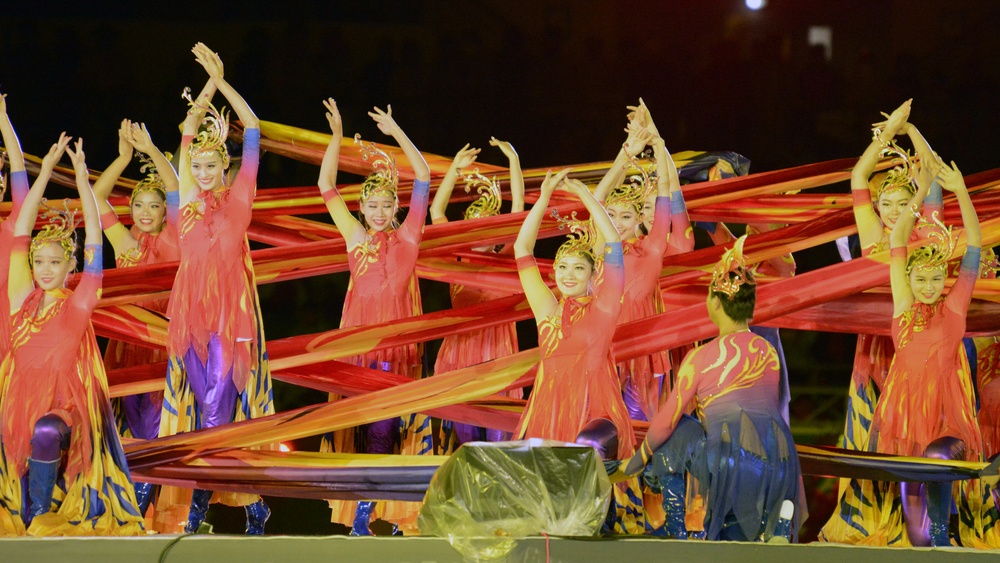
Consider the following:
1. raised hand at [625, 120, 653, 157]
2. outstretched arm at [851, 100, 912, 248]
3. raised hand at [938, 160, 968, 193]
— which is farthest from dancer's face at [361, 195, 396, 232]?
raised hand at [938, 160, 968, 193]

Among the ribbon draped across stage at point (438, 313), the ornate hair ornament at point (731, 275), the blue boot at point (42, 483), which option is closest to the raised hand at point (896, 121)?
the ribbon draped across stage at point (438, 313)

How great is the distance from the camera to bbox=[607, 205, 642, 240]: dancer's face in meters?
4.87

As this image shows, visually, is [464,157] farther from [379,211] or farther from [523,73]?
[523,73]

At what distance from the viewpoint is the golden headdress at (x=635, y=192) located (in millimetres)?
4895

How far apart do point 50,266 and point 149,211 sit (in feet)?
2.59

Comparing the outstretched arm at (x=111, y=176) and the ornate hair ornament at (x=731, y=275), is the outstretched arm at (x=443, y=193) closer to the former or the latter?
the outstretched arm at (x=111, y=176)

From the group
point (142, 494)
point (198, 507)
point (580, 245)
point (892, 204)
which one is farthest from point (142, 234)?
point (892, 204)

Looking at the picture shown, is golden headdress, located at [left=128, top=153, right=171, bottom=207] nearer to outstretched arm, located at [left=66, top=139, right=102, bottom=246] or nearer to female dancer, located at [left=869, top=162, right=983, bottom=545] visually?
outstretched arm, located at [left=66, top=139, right=102, bottom=246]

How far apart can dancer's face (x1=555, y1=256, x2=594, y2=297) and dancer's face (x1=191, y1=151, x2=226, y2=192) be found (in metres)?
1.35

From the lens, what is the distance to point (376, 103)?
19.7 ft

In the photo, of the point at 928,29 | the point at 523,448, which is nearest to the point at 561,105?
the point at 928,29

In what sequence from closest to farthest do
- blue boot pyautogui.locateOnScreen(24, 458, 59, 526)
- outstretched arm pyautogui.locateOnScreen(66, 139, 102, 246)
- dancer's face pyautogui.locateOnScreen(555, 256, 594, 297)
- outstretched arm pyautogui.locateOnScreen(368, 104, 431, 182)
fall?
1. blue boot pyautogui.locateOnScreen(24, 458, 59, 526)
2. outstretched arm pyautogui.locateOnScreen(66, 139, 102, 246)
3. dancer's face pyautogui.locateOnScreen(555, 256, 594, 297)
4. outstretched arm pyautogui.locateOnScreen(368, 104, 431, 182)

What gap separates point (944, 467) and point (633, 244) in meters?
1.43

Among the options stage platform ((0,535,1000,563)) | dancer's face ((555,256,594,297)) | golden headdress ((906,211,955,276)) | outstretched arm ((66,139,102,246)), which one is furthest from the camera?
golden headdress ((906,211,955,276))
